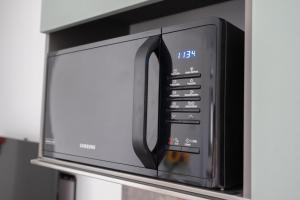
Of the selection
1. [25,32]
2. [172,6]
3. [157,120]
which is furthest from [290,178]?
[25,32]

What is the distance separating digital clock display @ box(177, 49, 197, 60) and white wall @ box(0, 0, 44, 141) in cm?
118

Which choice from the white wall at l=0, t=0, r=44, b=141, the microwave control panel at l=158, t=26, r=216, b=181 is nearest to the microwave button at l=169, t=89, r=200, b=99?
the microwave control panel at l=158, t=26, r=216, b=181

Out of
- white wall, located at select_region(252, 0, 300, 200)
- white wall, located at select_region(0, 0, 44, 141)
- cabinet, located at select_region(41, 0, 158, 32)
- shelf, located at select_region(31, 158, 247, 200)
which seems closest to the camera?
white wall, located at select_region(252, 0, 300, 200)

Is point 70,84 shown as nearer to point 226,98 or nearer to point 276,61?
point 226,98

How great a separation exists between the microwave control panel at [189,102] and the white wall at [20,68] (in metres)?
1.16

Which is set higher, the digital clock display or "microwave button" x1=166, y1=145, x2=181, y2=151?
the digital clock display

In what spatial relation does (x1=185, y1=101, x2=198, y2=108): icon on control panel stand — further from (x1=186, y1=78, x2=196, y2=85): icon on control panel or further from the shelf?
the shelf

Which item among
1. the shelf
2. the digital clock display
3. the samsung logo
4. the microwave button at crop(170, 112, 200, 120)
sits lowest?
the shelf

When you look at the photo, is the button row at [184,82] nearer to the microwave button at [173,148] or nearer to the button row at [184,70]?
the button row at [184,70]

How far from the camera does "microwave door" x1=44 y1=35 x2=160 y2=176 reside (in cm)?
72

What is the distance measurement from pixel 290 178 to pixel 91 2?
0.68 metres

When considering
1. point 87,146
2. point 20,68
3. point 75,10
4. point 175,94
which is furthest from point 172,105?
point 20,68

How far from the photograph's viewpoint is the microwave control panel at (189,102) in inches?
25.6

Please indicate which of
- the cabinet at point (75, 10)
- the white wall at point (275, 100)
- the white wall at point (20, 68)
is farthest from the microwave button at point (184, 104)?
the white wall at point (20, 68)
